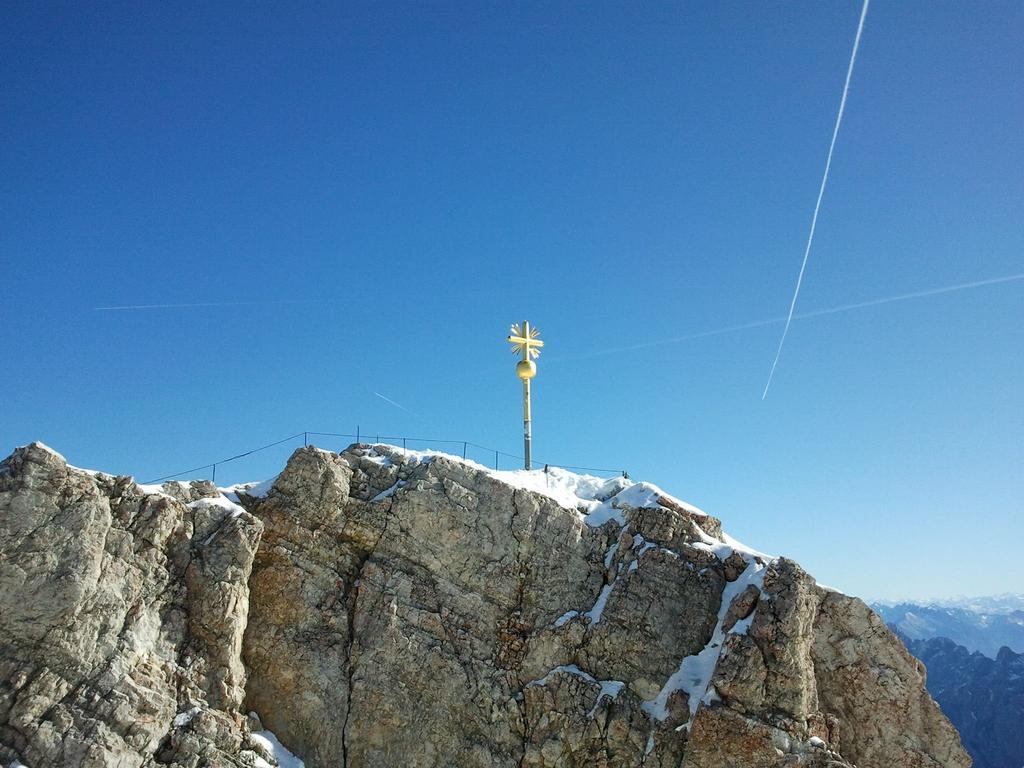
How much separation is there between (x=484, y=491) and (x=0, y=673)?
69.4ft

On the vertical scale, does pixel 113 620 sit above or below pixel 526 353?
below

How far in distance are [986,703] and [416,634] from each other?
159893 mm

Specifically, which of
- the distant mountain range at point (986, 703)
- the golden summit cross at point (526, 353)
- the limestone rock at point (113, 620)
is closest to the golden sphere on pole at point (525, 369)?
the golden summit cross at point (526, 353)

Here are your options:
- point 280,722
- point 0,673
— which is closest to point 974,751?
point 280,722

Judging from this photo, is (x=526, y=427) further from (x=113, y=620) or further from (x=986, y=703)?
(x=986, y=703)

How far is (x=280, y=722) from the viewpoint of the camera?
3036 centimetres

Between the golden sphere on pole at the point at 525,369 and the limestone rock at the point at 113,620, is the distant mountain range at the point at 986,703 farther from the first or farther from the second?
the limestone rock at the point at 113,620

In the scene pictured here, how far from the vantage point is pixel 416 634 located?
32438 mm

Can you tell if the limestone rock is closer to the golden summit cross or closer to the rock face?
the rock face

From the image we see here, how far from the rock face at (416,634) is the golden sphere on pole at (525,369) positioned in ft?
39.0

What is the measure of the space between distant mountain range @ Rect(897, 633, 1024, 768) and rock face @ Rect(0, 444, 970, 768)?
121201 millimetres

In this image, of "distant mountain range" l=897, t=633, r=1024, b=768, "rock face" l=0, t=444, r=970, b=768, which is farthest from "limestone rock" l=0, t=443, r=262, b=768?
"distant mountain range" l=897, t=633, r=1024, b=768

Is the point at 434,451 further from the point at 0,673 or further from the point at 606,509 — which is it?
the point at 0,673

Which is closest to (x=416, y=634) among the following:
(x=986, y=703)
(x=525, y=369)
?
(x=525, y=369)
